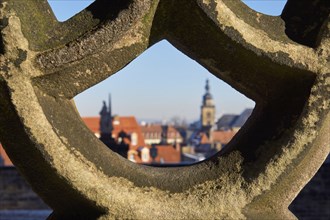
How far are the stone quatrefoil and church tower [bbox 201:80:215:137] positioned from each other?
160 ft

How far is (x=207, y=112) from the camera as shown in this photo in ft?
174

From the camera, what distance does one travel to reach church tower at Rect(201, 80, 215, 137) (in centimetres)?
5106

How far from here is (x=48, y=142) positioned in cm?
100

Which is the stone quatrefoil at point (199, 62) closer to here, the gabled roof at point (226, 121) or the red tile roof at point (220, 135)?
the red tile roof at point (220, 135)

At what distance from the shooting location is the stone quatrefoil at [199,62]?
101 cm

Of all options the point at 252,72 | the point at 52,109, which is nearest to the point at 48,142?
the point at 52,109

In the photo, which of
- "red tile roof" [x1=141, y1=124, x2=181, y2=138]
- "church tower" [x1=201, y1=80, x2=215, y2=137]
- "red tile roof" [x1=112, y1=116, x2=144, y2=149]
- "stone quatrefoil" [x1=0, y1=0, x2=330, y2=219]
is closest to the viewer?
"stone quatrefoil" [x1=0, y1=0, x2=330, y2=219]

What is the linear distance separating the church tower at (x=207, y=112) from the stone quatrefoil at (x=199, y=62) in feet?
160

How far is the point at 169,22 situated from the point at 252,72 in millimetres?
191

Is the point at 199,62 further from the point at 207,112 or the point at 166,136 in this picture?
the point at 207,112

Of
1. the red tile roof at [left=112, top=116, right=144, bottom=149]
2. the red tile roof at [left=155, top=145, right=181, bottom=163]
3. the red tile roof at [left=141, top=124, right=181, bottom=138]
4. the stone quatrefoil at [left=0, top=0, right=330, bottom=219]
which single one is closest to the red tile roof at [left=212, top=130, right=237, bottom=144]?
the red tile roof at [left=141, top=124, right=181, bottom=138]

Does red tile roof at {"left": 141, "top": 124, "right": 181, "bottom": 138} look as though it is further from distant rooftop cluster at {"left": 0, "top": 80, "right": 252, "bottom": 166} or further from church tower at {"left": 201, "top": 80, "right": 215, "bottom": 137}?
church tower at {"left": 201, "top": 80, "right": 215, "bottom": 137}

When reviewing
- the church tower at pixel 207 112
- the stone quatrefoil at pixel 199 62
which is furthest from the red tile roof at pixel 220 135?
the stone quatrefoil at pixel 199 62

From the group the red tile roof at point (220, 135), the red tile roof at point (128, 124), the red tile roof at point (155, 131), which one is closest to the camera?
the red tile roof at point (128, 124)
